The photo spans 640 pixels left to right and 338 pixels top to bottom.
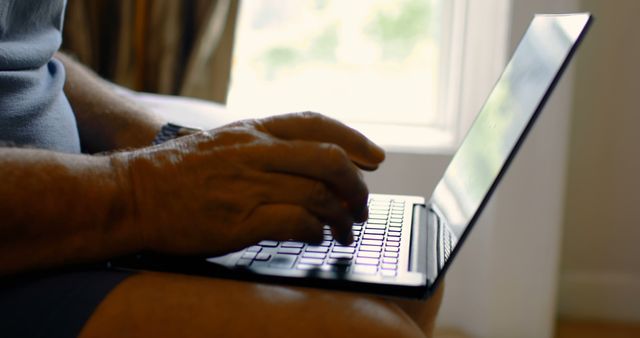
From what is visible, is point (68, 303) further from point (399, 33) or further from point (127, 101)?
point (399, 33)

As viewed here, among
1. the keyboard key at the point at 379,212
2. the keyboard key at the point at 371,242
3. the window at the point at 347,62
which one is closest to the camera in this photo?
the keyboard key at the point at 371,242

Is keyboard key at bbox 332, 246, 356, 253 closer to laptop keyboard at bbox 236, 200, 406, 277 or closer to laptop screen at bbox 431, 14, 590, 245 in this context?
laptop keyboard at bbox 236, 200, 406, 277

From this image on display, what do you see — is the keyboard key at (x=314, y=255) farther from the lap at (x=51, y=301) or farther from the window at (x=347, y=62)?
the window at (x=347, y=62)

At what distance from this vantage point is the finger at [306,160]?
0.63 metres

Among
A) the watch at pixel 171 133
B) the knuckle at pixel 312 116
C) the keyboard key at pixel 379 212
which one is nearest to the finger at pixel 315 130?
the knuckle at pixel 312 116

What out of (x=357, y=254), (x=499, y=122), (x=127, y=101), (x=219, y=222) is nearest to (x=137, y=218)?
(x=219, y=222)

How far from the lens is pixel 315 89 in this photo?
103 inches

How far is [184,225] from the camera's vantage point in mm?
618

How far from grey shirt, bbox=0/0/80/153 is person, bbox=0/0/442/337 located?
0.18m

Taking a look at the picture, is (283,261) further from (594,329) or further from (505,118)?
(594,329)

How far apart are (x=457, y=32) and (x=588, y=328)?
979 millimetres

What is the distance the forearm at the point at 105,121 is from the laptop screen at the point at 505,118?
17.9 inches

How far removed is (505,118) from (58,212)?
48 centimetres

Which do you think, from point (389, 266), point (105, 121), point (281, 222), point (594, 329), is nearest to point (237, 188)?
point (281, 222)
